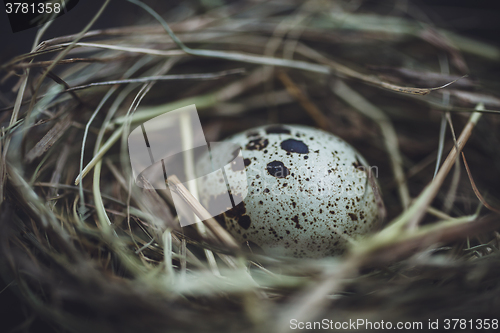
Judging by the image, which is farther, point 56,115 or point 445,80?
point 445,80

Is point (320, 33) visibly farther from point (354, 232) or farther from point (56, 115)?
point (56, 115)

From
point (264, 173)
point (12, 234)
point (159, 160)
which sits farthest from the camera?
point (159, 160)

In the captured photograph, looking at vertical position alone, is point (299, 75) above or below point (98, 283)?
above

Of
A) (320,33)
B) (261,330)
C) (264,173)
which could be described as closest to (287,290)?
(261,330)

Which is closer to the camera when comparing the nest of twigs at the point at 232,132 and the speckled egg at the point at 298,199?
the nest of twigs at the point at 232,132

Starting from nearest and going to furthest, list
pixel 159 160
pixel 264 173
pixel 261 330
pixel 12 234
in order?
→ pixel 261 330 < pixel 12 234 < pixel 264 173 < pixel 159 160
